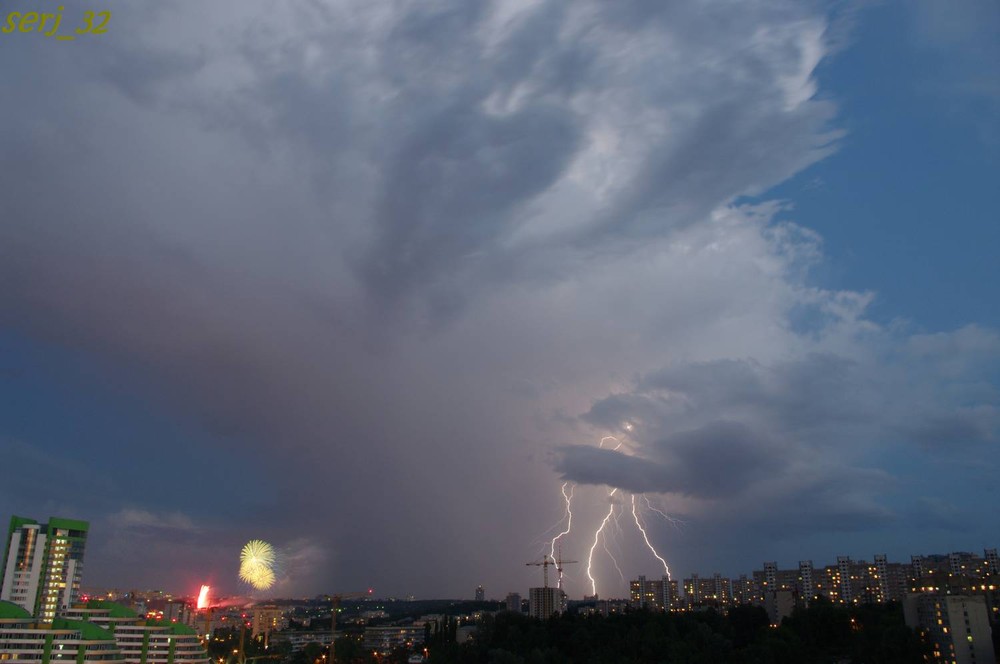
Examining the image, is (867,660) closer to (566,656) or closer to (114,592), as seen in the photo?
(566,656)

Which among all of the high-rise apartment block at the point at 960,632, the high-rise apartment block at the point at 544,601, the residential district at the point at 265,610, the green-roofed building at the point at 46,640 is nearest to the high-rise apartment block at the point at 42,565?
the residential district at the point at 265,610

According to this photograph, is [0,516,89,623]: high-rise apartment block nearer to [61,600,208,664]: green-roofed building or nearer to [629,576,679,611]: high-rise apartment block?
[61,600,208,664]: green-roofed building

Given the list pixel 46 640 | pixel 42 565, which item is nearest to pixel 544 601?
pixel 42 565

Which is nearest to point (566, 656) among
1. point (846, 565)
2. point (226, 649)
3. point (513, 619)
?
point (513, 619)

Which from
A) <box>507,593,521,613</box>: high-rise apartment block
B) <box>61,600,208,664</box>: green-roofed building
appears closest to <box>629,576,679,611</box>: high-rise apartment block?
<box>507,593,521,613</box>: high-rise apartment block

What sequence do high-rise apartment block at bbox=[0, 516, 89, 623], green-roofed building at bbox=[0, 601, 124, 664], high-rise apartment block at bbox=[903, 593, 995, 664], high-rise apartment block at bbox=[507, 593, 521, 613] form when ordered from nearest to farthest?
green-roofed building at bbox=[0, 601, 124, 664] → high-rise apartment block at bbox=[903, 593, 995, 664] → high-rise apartment block at bbox=[0, 516, 89, 623] → high-rise apartment block at bbox=[507, 593, 521, 613]

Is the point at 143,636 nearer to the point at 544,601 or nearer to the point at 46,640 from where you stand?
the point at 46,640

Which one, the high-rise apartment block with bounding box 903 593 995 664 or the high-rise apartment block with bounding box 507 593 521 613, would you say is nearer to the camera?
the high-rise apartment block with bounding box 903 593 995 664
